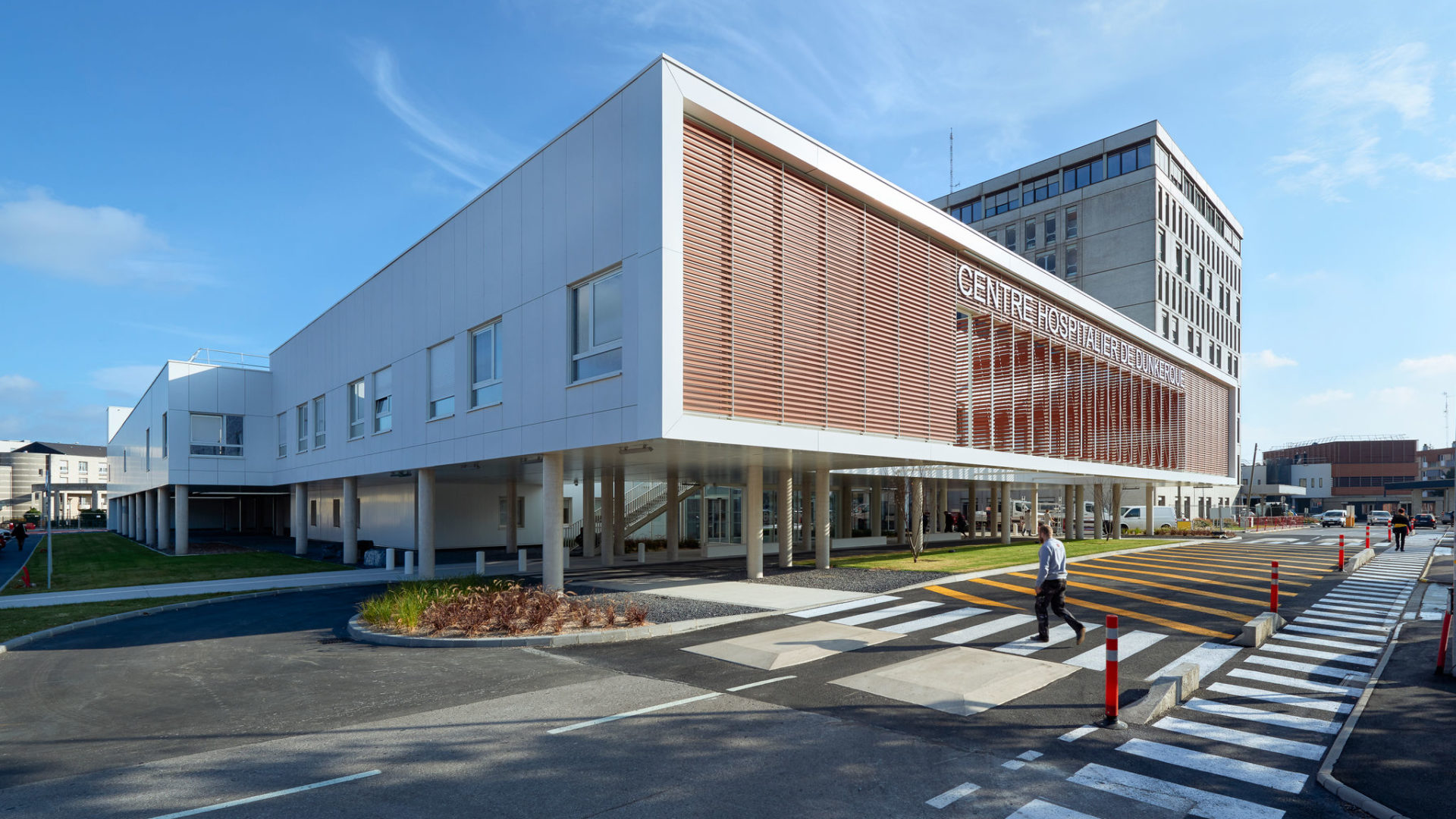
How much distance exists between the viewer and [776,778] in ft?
21.7

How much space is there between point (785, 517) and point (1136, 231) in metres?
51.4

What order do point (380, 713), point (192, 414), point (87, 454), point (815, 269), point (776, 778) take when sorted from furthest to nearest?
point (87, 454) < point (192, 414) < point (815, 269) < point (380, 713) < point (776, 778)

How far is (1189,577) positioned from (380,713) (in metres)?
20.3

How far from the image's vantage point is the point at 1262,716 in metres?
8.57

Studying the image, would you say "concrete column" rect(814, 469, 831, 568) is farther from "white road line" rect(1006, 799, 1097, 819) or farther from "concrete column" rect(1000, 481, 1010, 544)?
"concrete column" rect(1000, 481, 1010, 544)

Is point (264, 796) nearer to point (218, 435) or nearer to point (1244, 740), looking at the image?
point (1244, 740)

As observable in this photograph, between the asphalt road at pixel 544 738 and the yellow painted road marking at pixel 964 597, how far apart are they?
3.35m

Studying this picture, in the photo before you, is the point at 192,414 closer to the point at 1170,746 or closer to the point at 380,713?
the point at 380,713

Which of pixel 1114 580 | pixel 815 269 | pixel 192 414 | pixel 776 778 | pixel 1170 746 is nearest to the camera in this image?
pixel 776 778

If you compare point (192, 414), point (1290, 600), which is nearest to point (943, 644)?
point (1290, 600)

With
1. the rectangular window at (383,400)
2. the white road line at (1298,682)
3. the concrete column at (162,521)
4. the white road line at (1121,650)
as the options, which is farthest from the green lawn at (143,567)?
the white road line at (1298,682)

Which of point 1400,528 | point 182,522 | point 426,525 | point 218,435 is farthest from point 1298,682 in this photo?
point 218,435

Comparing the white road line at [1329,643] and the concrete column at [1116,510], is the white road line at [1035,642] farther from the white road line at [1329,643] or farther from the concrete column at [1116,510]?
the concrete column at [1116,510]

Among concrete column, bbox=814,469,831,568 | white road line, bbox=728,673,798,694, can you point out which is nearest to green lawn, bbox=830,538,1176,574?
concrete column, bbox=814,469,831,568
